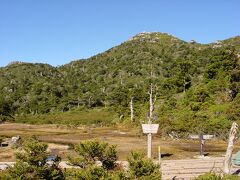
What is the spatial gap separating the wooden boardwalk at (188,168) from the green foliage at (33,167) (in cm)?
873

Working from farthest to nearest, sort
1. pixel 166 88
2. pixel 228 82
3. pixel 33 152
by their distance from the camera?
1. pixel 166 88
2. pixel 228 82
3. pixel 33 152

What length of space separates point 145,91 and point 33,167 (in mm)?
90203

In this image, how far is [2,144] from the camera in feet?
190

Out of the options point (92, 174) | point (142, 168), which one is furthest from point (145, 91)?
point (92, 174)

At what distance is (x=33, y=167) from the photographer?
2631 centimetres

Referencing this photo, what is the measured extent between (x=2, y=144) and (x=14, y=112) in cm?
8641

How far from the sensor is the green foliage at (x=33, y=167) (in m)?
26.0

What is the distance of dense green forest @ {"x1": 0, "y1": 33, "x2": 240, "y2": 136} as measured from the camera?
7450 cm

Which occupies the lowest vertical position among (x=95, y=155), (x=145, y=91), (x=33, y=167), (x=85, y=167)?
(x=85, y=167)

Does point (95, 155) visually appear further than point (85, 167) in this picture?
Yes

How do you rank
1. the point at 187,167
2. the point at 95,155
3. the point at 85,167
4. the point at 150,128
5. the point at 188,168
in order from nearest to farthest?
the point at 85,167 → the point at 95,155 → the point at 150,128 → the point at 188,168 → the point at 187,167

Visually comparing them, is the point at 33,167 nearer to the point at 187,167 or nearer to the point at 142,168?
the point at 142,168

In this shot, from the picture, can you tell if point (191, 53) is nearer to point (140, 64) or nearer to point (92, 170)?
point (140, 64)

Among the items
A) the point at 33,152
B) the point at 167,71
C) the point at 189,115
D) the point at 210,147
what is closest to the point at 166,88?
the point at 189,115
